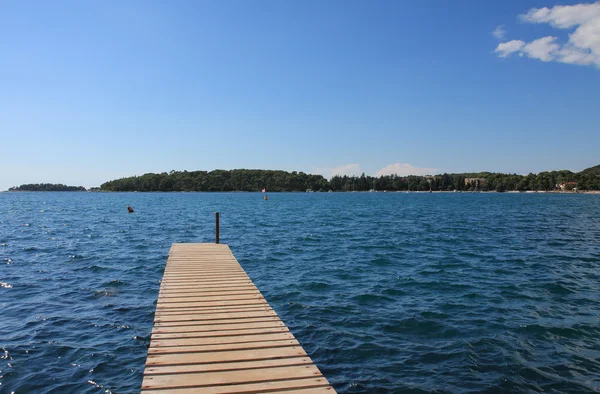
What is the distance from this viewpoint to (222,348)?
7312mm

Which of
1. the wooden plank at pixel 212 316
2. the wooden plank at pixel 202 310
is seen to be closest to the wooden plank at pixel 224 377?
the wooden plank at pixel 212 316

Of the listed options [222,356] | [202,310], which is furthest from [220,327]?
[222,356]

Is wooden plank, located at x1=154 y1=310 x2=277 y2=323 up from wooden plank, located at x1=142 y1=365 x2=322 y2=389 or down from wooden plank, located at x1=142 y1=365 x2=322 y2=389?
down

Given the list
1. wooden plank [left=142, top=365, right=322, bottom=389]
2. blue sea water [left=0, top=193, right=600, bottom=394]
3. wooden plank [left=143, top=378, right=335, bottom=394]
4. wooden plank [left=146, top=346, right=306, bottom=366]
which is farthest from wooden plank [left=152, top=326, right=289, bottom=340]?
wooden plank [left=143, top=378, right=335, bottom=394]

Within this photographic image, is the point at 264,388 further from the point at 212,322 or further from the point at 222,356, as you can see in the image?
the point at 212,322

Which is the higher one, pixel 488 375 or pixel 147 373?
pixel 147 373

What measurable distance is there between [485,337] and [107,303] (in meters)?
12.1

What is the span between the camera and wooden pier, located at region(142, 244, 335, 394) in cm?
596

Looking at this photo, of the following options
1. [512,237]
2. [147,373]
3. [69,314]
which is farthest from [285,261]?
[512,237]

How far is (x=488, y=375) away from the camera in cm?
865

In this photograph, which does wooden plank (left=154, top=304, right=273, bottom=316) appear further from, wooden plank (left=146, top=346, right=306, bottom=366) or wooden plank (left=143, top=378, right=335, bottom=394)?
wooden plank (left=143, top=378, right=335, bottom=394)

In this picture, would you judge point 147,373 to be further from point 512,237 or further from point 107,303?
point 512,237

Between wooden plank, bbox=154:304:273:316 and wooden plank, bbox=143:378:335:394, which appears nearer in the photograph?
wooden plank, bbox=143:378:335:394

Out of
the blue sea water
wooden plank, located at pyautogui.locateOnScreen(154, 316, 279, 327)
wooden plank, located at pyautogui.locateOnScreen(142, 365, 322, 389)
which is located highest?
wooden plank, located at pyautogui.locateOnScreen(142, 365, 322, 389)
